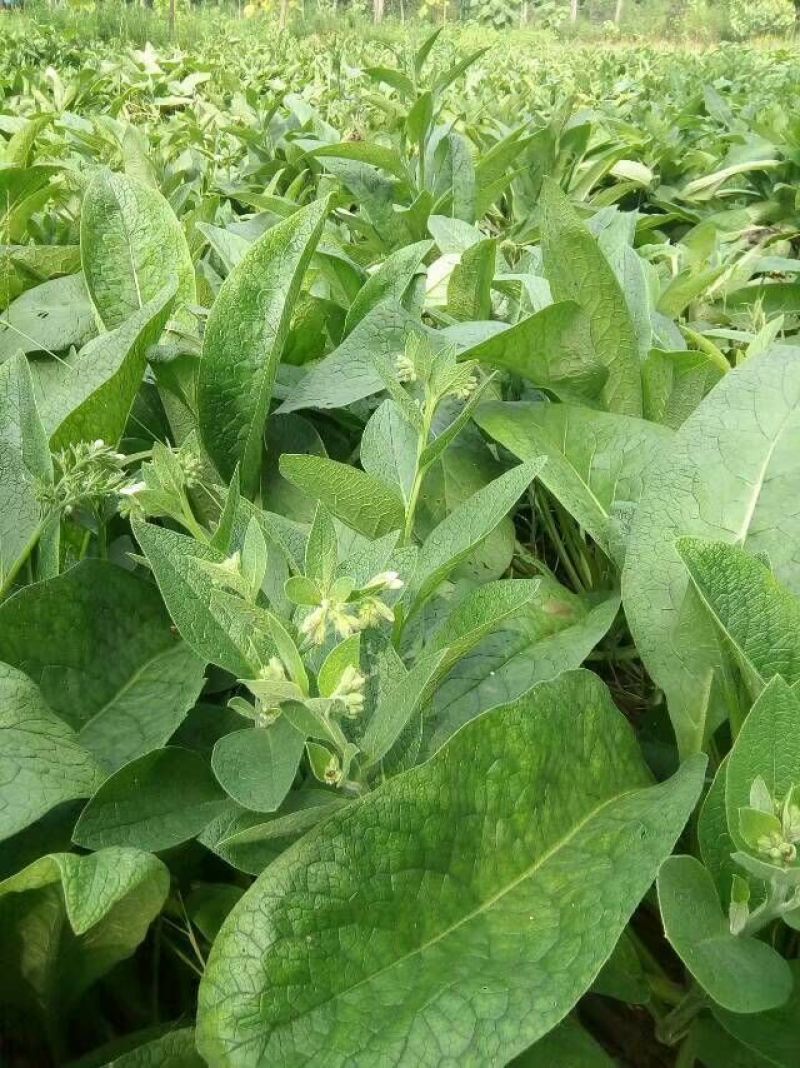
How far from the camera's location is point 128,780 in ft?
2.55

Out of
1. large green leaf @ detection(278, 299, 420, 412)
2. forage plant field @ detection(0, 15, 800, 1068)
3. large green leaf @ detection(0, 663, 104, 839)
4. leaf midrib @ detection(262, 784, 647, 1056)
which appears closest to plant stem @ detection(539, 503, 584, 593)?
forage plant field @ detection(0, 15, 800, 1068)

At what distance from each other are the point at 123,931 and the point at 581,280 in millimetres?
829

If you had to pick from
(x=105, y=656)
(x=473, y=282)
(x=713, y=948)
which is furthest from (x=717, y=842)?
(x=473, y=282)

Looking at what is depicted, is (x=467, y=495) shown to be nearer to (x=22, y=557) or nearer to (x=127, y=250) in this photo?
(x=22, y=557)

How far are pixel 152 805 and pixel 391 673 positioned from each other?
8.3 inches

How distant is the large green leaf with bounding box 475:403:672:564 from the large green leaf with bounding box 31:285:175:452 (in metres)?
0.36

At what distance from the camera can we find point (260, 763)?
0.72 metres

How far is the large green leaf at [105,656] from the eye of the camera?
85 cm

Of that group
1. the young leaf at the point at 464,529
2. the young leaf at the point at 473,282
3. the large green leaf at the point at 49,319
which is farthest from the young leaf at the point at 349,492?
the large green leaf at the point at 49,319

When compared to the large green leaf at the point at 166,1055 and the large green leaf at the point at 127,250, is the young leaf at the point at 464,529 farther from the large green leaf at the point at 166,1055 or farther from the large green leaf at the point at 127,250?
the large green leaf at the point at 127,250

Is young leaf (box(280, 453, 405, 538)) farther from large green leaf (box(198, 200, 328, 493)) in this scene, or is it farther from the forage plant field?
large green leaf (box(198, 200, 328, 493))

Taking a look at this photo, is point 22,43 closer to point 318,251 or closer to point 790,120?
point 790,120

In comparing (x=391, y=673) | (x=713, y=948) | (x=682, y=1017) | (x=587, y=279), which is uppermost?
(x=587, y=279)

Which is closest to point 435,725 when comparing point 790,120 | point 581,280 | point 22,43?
point 581,280
